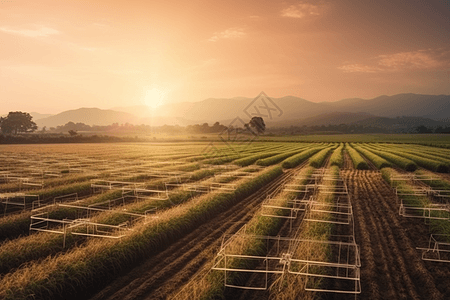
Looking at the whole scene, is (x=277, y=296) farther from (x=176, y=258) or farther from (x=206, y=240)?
(x=206, y=240)

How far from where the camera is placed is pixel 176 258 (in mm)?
10578

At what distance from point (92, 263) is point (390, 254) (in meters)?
9.28

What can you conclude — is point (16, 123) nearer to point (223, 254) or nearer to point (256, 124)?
point (256, 124)

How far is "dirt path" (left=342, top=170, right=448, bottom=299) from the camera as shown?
27.5 ft

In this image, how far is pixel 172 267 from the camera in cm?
980

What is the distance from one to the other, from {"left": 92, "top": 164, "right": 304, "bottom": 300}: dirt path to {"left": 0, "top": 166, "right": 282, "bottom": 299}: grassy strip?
38 cm

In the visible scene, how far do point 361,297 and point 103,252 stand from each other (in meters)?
7.17

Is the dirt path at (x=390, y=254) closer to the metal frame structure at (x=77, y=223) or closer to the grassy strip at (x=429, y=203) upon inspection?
the grassy strip at (x=429, y=203)

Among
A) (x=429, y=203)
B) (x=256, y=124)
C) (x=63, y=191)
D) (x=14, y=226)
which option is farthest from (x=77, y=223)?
(x=256, y=124)

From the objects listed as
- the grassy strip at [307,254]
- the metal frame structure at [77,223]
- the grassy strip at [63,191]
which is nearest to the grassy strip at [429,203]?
the grassy strip at [307,254]

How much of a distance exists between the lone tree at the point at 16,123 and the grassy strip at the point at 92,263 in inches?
5643

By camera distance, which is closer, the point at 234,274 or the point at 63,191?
the point at 234,274

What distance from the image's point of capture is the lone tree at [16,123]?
5167 inches

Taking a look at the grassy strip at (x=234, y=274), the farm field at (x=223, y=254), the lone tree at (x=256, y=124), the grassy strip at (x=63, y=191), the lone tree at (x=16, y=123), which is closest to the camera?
the grassy strip at (x=234, y=274)
